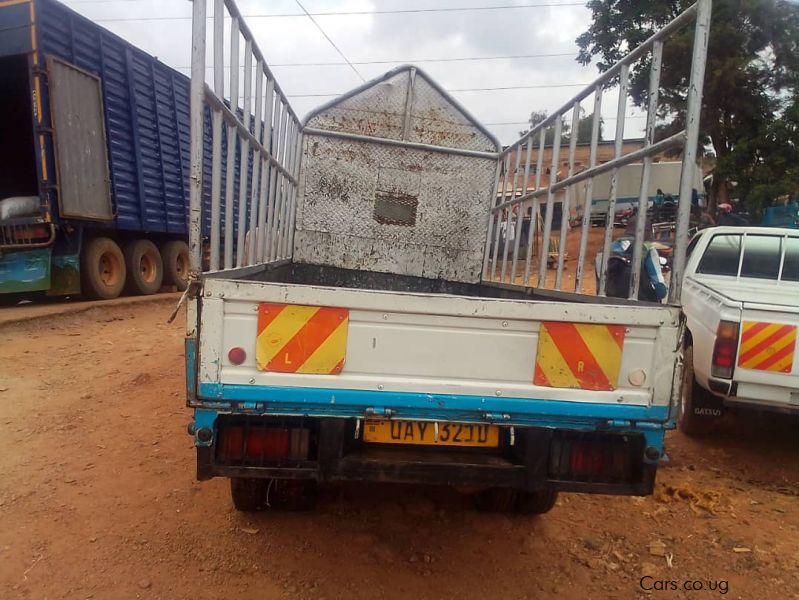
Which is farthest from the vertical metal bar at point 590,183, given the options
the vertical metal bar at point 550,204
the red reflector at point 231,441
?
the red reflector at point 231,441

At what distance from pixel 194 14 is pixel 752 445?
15.3ft

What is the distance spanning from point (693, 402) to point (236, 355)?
12.0ft

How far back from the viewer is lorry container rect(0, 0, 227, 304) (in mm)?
6996

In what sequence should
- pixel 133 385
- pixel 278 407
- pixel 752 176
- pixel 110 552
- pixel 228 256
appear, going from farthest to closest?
pixel 752 176 < pixel 133 385 < pixel 228 256 < pixel 110 552 < pixel 278 407

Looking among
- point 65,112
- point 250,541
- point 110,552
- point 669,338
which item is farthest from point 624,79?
point 65,112

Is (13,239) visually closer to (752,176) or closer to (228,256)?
(228,256)

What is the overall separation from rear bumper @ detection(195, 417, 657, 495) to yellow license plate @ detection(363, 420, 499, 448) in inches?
2.2

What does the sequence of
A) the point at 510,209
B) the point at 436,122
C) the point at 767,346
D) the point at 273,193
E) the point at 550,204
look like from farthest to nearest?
the point at 436,122 < the point at 510,209 < the point at 273,193 < the point at 550,204 < the point at 767,346

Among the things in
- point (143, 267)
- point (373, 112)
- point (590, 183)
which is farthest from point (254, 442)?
point (143, 267)

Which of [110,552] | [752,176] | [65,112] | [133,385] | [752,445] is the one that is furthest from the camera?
[752,176]

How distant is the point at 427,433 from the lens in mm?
2271

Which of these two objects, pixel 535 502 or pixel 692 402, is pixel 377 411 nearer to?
pixel 535 502

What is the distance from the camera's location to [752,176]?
1538 cm

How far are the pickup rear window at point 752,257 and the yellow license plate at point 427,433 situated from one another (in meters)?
3.78
